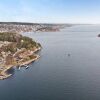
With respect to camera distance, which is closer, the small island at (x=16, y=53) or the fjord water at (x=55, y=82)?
the fjord water at (x=55, y=82)

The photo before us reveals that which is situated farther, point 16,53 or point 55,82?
point 16,53

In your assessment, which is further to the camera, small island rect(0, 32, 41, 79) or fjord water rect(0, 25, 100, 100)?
small island rect(0, 32, 41, 79)

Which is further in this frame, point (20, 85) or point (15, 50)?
point (15, 50)

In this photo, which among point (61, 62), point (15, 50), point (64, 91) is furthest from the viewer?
point (15, 50)

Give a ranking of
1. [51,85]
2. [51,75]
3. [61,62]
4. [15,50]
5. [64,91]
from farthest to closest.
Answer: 1. [15,50]
2. [61,62]
3. [51,75]
4. [51,85]
5. [64,91]

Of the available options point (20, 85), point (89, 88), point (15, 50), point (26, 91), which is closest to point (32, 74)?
point (20, 85)

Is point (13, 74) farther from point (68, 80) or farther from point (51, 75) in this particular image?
point (68, 80)

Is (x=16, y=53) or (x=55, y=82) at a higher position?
(x=55, y=82)
